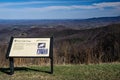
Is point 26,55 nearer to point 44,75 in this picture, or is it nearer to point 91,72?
point 44,75

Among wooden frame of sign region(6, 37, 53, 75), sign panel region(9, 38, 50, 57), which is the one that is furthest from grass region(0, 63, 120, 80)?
sign panel region(9, 38, 50, 57)

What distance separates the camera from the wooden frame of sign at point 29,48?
41.9 ft

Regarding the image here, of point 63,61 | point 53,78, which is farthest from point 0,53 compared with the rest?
point 53,78

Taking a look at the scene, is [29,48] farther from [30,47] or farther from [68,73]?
[68,73]

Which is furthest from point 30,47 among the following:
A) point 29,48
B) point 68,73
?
point 68,73

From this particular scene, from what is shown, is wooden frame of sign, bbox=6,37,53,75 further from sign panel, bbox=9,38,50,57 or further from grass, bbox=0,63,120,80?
grass, bbox=0,63,120,80

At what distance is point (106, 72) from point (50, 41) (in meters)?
2.13

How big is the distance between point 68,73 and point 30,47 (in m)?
1.52

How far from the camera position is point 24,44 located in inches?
520

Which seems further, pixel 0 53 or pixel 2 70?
pixel 0 53

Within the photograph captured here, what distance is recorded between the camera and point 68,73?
1315 cm

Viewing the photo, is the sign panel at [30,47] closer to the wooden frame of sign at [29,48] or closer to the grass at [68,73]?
the wooden frame of sign at [29,48]

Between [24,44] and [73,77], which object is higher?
[24,44]

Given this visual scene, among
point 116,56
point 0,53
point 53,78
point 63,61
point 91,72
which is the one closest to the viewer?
point 53,78
